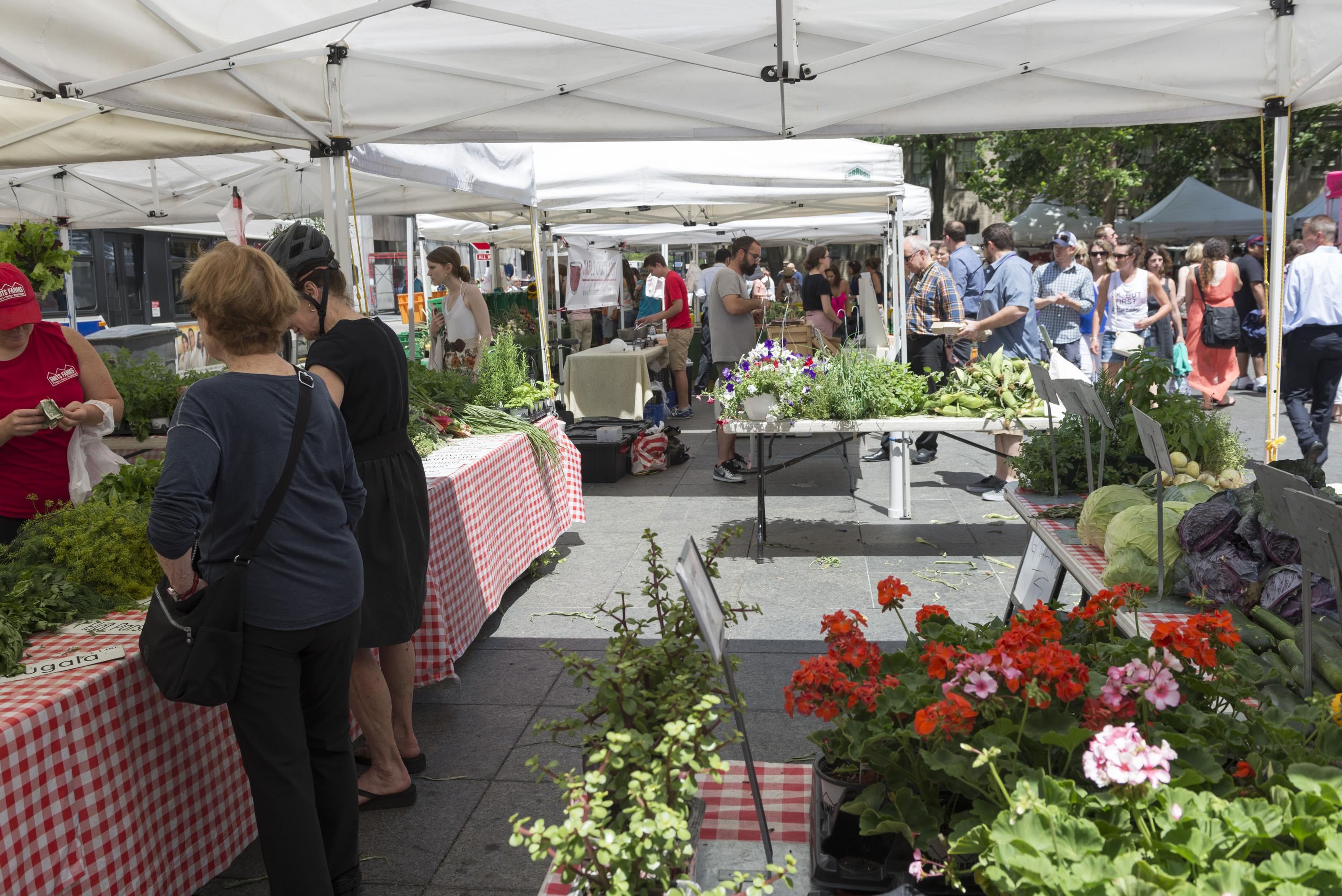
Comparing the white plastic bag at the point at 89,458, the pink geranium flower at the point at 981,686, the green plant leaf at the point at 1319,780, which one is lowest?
the green plant leaf at the point at 1319,780

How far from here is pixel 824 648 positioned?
4.78m

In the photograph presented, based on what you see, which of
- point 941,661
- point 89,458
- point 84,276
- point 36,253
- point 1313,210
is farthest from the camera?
point 1313,210

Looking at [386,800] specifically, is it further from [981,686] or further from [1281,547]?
[1281,547]

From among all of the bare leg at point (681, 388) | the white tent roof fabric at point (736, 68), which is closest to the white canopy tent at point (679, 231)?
the bare leg at point (681, 388)

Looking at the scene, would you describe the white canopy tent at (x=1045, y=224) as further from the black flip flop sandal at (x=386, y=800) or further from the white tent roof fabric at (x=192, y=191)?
the black flip flop sandal at (x=386, y=800)

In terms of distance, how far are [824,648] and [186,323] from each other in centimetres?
1446

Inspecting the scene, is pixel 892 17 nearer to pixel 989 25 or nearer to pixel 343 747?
pixel 989 25

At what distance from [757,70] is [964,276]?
17.5 feet

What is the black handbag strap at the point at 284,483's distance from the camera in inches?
96.6

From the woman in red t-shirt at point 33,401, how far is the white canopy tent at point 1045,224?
2168 cm

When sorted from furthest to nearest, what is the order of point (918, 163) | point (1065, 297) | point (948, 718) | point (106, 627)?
1. point (918, 163)
2. point (1065, 297)
3. point (106, 627)
4. point (948, 718)

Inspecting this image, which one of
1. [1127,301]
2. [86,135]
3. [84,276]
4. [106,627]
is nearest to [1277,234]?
[106,627]

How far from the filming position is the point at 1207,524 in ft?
9.73

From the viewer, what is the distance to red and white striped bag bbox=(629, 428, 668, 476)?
9547mm
